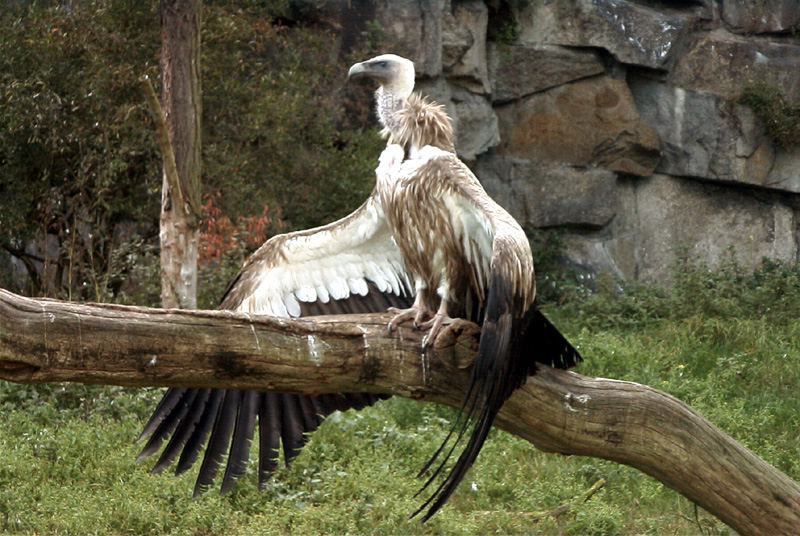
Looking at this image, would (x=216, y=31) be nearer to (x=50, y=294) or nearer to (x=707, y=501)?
(x=50, y=294)

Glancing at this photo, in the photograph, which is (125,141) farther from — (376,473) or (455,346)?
(455,346)

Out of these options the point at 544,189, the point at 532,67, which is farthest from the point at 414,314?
the point at 532,67

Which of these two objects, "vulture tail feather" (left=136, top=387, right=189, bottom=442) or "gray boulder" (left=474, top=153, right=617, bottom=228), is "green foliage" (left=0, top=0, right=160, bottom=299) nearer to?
"vulture tail feather" (left=136, top=387, right=189, bottom=442)

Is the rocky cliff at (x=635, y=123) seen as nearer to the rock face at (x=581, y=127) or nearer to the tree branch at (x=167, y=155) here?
the rock face at (x=581, y=127)

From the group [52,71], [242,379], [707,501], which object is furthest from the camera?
[52,71]

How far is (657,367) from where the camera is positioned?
6.78 metres

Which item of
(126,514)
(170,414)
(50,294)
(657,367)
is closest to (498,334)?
(170,414)

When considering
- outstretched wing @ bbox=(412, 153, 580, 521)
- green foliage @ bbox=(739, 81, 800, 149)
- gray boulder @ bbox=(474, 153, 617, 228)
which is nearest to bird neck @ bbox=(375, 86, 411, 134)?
outstretched wing @ bbox=(412, 153, 580, 521)

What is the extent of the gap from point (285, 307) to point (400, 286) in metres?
0.51

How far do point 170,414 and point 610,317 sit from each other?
5.27 meters

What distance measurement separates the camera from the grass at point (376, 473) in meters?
4.64

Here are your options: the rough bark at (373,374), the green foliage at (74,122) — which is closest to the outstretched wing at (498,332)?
the rough bark at (373,374)

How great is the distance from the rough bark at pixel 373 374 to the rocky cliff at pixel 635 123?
22.2 feet

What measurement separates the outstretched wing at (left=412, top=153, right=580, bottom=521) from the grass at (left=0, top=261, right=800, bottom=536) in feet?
3.27
